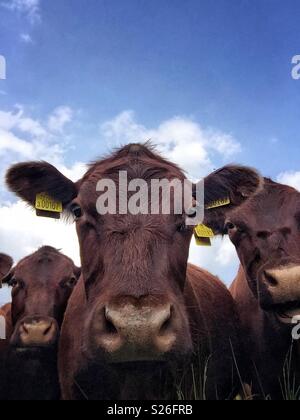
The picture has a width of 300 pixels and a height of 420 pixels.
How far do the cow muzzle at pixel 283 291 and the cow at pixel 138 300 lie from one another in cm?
84

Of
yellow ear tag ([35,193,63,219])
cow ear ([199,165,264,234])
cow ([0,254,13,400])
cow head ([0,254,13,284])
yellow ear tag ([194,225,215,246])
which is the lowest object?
cow ([0,254,13,400])

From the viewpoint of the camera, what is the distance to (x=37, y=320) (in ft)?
23.0

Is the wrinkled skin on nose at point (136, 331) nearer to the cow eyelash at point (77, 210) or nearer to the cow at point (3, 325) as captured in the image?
the cow eyelash at point (77, 210)

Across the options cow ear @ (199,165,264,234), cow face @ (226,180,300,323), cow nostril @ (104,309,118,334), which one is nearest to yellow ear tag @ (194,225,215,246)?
cow face @ (226,180,300,323)

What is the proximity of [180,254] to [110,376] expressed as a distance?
1.37 metres

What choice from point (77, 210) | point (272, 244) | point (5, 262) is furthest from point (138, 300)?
point (5, 262)

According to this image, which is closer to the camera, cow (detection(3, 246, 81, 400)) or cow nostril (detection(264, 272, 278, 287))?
cow nostril (detection(264, 272, 278, 287))

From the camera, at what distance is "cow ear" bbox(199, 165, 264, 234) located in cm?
663

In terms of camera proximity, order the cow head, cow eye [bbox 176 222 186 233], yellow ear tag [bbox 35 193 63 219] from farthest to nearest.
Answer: the cow head → yellow ear tag [bbox 35 193 63 219] → cow eye [bbox 176 222 186 233]

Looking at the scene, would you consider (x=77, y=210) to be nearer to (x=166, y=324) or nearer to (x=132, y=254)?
(x=132, y=254)

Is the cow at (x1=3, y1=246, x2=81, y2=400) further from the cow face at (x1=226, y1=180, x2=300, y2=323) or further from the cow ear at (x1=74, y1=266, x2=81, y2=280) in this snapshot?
the cow face at (x1=226, y1=180, x2=300, y2=323)

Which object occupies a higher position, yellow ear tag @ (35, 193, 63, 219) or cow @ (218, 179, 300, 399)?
yellow ear tag @ (35, 193, 63, 219)

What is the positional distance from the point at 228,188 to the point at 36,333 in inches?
116

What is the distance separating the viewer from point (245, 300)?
25.6 ft
